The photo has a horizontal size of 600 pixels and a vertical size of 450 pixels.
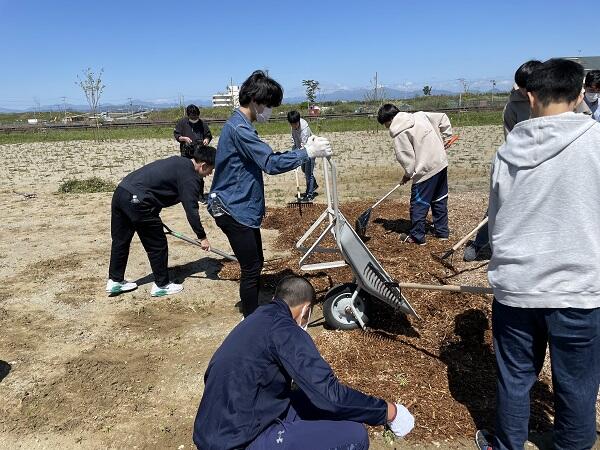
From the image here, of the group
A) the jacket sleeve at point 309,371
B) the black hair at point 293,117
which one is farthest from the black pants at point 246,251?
the black hair at point 293,117

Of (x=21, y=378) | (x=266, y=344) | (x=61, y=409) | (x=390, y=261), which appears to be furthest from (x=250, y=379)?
(x=390, y=261)

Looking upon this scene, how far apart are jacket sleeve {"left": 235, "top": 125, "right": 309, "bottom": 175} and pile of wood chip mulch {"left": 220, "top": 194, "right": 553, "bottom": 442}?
4.53 ft

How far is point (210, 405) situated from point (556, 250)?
5.11 feet

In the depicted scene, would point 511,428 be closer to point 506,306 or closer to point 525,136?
point 506,306

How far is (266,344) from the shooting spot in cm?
189

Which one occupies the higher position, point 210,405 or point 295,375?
point 295,375

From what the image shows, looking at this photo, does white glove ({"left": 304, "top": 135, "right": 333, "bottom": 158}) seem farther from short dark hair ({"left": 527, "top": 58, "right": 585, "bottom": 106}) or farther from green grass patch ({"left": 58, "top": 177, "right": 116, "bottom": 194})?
green grass patch ({"left": 58, "top": 177, "right": 116, "bottom": 194})

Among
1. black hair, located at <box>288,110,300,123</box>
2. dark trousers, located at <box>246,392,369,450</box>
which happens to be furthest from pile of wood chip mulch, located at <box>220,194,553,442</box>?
black hair, located at <box>288,110,300,123</box>

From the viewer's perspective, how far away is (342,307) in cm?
384

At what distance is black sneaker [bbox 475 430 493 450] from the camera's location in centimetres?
258

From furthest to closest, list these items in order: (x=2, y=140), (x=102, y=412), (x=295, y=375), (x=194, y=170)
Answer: (x=2, y=140) → (x=194, y=170) → (x=102, y=412) → (x=295, y=375)

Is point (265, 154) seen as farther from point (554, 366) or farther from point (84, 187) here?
point (84, 187)

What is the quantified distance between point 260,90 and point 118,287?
9.27 ft

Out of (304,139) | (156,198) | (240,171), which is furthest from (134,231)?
(304,139)
